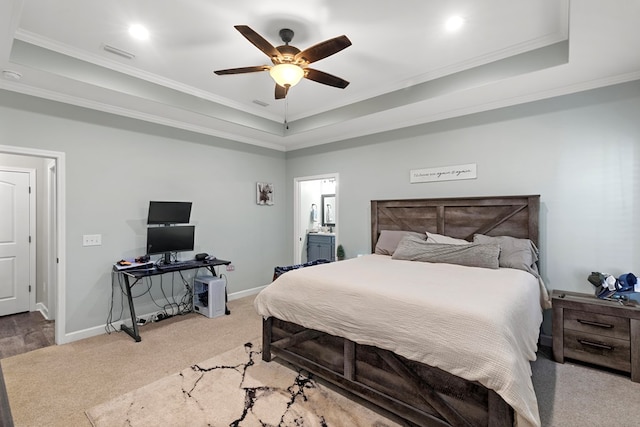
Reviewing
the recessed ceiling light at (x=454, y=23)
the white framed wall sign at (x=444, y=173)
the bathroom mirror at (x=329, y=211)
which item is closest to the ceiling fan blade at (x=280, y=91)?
the recessed ceiling light at (x=454, y=23)

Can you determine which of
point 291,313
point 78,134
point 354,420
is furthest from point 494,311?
point 78,134

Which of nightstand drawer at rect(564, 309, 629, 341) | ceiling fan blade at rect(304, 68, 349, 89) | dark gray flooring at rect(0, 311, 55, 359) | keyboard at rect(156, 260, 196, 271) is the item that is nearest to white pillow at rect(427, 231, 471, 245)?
nightstand drawer at rect(564, 309, 629, 341)

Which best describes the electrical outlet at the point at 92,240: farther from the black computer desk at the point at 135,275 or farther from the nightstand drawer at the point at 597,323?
the nightstand drawer at the point at 597,323

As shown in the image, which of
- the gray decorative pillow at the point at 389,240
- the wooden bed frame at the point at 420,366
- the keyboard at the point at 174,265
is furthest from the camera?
the gray decorative pillow at the point at 389,240

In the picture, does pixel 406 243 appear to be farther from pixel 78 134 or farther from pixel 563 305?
pixel 78 134

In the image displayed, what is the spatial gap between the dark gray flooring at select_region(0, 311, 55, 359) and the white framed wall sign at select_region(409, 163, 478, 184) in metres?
4.76

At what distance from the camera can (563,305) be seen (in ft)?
9.30

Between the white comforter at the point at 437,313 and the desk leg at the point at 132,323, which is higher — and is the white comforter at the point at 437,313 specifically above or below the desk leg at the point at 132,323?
above

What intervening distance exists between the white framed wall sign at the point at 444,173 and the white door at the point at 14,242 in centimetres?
548

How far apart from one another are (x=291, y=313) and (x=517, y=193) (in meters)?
2.84

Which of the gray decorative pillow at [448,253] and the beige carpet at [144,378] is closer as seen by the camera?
the beige carpet at [144,378]

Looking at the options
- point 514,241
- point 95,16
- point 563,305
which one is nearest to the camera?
point 95,16

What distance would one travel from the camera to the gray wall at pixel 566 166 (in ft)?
9.71

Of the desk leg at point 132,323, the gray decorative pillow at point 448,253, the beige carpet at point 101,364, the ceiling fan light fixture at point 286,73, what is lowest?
the beige carpet at point 101,364
